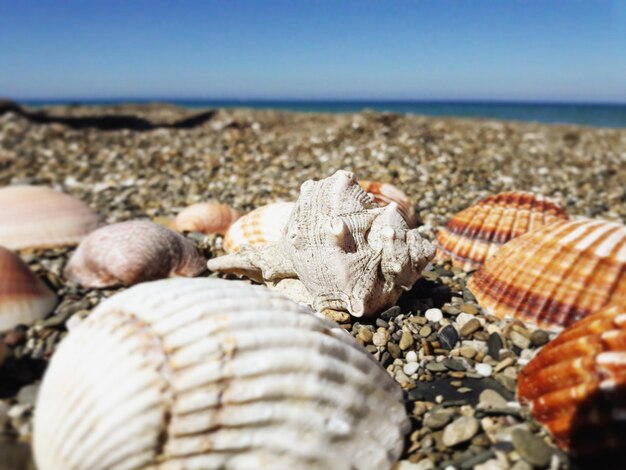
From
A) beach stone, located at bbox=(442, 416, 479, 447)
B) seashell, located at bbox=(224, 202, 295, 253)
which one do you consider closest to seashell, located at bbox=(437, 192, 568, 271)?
seashell, located at bbox=(224, 202, 295, 253)

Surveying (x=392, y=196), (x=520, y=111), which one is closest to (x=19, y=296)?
(x=392, y=196)

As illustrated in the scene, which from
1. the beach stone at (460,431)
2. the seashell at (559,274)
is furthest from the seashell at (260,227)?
the beach stone at (460,431)

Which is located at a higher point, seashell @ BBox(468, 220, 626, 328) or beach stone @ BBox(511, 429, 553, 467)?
seashell @ BBox(468, 220, 626, 328)

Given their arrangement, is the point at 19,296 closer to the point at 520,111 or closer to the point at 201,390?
the point at 201,390

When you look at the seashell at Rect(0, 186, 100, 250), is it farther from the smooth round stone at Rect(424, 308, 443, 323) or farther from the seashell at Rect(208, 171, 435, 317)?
the smooth round stone at Rect(424, 308, 443, 323)

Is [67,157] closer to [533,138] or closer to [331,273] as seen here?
[331,273]

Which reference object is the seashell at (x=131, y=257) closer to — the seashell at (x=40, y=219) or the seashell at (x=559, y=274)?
the seashell at (x=40, y=219)
